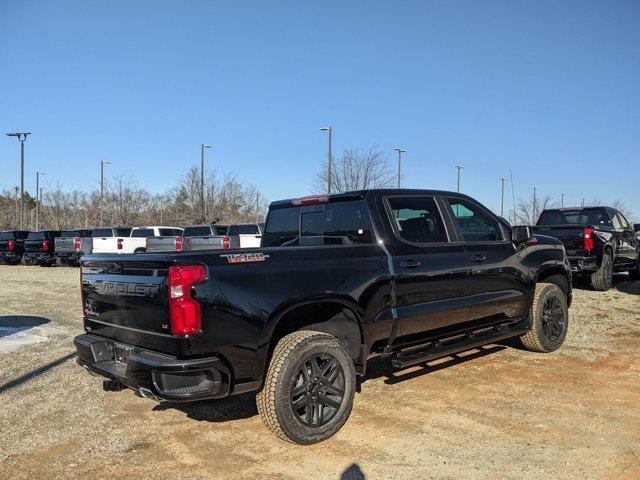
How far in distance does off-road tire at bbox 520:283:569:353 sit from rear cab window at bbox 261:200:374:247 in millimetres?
2576

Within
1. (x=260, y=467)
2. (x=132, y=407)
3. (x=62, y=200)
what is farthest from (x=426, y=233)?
(x=62, y=200)

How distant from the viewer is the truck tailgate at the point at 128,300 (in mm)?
3588

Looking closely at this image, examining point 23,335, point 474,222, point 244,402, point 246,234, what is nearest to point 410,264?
point 474,222

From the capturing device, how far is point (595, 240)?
36.3 ft

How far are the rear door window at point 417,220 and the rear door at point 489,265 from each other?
0.21 m

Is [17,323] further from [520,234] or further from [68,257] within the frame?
[68,257]

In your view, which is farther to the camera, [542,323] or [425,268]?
[542,323]

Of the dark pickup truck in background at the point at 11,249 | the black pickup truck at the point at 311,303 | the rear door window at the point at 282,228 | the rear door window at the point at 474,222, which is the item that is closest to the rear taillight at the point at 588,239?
the black pickup truck at the point at 311,303

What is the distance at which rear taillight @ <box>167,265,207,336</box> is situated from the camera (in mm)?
3465

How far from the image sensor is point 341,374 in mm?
4176

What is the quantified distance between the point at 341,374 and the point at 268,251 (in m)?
1.10

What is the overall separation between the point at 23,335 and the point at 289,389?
18.5ft

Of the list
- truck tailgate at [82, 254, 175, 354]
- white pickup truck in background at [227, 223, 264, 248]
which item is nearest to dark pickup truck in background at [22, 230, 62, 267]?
white pickup truck in background at [227, 223, 264, 248]

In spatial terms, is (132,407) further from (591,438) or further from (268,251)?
(591,438)
